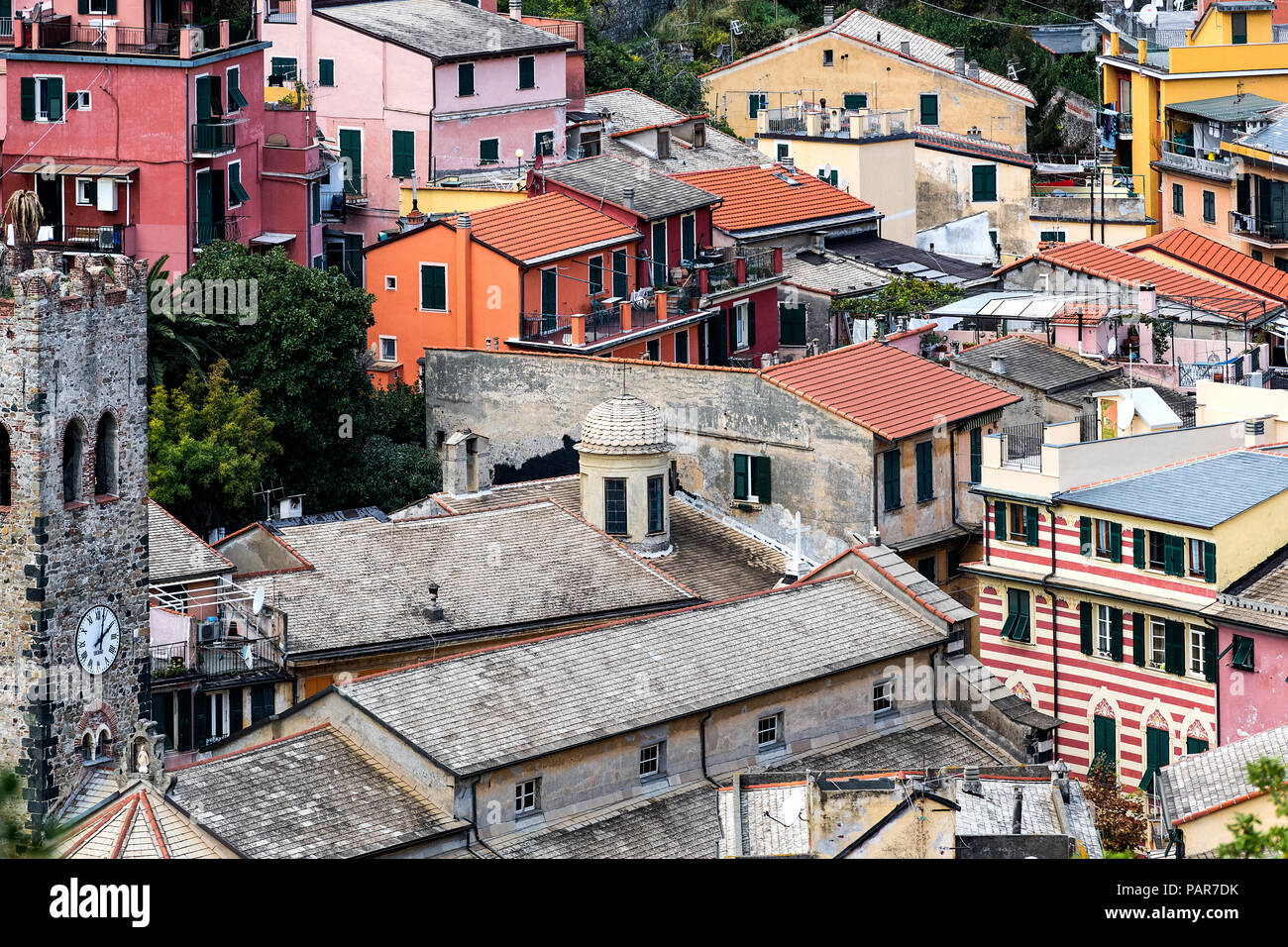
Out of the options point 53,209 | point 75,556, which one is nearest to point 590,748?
point 75,556

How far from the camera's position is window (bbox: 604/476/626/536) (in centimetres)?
6253

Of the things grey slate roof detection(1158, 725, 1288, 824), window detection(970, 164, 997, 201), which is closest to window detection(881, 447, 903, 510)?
grey slate roof detection(1158, 725, 1288, 824)

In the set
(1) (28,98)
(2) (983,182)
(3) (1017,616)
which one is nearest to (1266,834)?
(3) (1017,616)

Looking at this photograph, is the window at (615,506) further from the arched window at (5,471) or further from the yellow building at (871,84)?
the yellow building at (871,84)

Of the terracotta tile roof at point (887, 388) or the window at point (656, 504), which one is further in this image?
the terracotta tile roof at point (887, 388)

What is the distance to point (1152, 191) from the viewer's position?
103 metres

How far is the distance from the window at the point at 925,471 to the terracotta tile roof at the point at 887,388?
676mm

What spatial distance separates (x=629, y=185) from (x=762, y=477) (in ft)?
61.7

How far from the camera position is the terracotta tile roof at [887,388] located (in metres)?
65.6

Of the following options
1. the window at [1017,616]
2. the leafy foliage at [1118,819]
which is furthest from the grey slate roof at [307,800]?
the window at [1017,616]

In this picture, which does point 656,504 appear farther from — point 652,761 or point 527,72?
point 527,72

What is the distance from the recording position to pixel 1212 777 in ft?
144

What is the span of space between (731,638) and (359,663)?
Result: 819 centimetres

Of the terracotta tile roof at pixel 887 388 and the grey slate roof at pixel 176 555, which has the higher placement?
the terracotta tile roof at pixel 887 388
